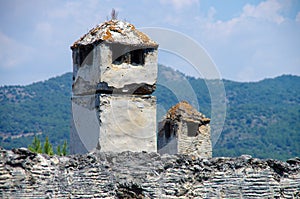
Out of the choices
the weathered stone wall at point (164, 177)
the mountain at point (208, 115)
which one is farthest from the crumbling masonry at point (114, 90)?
the mountain at point (208, 115)

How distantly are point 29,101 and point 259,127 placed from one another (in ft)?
128

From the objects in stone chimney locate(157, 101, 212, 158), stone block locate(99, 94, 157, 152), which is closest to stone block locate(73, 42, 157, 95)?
stone block locate(99, 94, 157, 152)

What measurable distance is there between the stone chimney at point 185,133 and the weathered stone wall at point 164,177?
364 inches

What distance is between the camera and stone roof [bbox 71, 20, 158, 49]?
1550 cm

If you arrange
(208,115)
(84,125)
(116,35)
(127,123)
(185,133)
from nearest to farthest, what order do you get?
(127,123) → (116,35) → (84,125) → (185,133) → (208,115)

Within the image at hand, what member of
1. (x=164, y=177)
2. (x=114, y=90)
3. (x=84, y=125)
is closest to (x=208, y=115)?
(x=84, y=125)

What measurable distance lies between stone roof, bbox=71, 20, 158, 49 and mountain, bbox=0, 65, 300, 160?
143ft

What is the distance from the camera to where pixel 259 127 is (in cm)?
8981

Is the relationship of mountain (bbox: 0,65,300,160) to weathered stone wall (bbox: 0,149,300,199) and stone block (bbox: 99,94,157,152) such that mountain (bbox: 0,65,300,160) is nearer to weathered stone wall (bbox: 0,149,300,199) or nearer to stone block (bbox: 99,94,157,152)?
stone block (bbox: 99,94,157,152)

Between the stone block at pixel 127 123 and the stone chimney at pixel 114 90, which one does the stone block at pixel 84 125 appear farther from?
the stone block at pixel 127 123

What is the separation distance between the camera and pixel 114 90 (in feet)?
50.4

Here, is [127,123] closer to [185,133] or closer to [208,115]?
[185,133]

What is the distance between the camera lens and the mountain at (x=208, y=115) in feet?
241

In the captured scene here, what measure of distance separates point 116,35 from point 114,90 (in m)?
1.45
